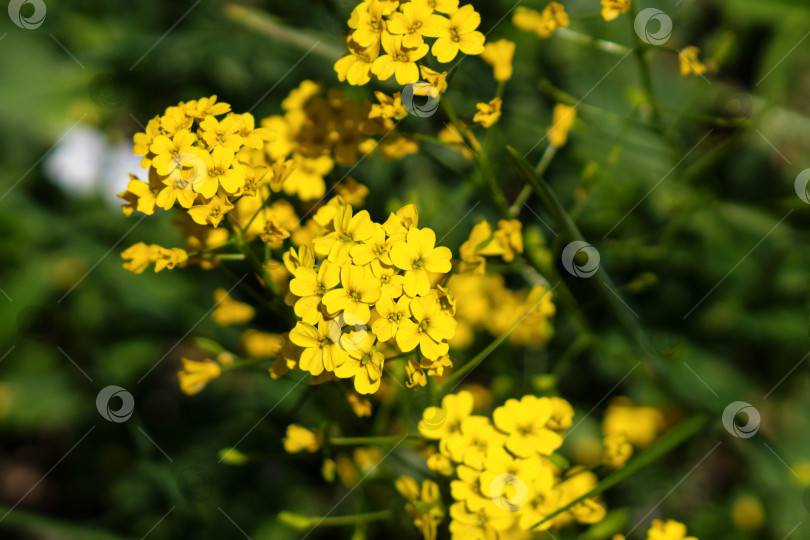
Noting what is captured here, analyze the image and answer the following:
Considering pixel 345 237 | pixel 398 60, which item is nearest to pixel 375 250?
pixel 345 237

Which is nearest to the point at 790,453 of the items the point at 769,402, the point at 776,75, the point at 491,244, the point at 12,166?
the point at 769,402

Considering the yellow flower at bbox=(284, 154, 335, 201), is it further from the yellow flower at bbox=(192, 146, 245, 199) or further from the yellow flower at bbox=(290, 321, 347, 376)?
the yellow flower at bbox=(290, 321, 347, 376)

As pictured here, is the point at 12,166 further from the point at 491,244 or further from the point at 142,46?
the point at 491,244

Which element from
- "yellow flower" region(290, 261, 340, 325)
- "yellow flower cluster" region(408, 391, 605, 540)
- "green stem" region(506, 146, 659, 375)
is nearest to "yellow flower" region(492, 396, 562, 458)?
"yellow flower cluster" region(408, 391, 605, 540)

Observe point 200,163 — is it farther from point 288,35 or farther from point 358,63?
point 288,35

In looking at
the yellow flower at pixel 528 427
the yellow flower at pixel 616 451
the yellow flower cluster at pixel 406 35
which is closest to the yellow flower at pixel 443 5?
the yellow flower cluster at pixel 406 35

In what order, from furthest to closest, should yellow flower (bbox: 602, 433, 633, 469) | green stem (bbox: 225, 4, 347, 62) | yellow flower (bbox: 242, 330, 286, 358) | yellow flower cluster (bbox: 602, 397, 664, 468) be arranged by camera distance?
green stem (bbox: 225, 4, 347, 62)
yellow flower cluster (bbox: 602, 397, 664, 468)
yellow flower (bbox: 242, 330, 286, 358)
yellow flower (bbox: 602, 433, 633, 469)
